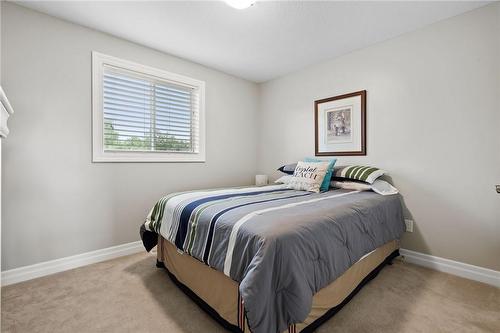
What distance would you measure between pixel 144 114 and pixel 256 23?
1.61m

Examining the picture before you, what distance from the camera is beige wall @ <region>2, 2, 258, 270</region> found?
2.03m

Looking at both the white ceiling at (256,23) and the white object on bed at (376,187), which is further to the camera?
the white object on bed at (376,187)

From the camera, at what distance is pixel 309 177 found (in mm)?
2537

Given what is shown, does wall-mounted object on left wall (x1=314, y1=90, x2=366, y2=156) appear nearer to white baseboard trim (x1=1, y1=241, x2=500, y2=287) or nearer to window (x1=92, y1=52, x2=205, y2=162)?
white baseboard trim (x1=1, y1=241, x2=500, y2=287)

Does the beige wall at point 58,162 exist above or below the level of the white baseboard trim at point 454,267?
above

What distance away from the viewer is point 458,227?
7.20 ft

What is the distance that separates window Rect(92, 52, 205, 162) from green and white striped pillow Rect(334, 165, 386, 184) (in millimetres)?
1801

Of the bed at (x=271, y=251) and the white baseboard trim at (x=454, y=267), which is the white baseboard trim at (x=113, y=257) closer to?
the white baseboard trim at (x=454, y=267)

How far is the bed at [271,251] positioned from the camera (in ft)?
3.67

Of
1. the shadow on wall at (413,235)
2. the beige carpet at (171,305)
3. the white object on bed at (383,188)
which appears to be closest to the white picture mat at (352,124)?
the white object on bed at (383,188)

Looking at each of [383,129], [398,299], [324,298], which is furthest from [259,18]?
[398,299]

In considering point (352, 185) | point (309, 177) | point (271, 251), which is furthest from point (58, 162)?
point (352, 185)

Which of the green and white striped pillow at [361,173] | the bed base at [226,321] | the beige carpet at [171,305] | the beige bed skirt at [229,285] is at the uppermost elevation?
the green and white striped pillow at [361,173]

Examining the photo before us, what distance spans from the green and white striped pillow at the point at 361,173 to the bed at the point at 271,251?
27 cm
